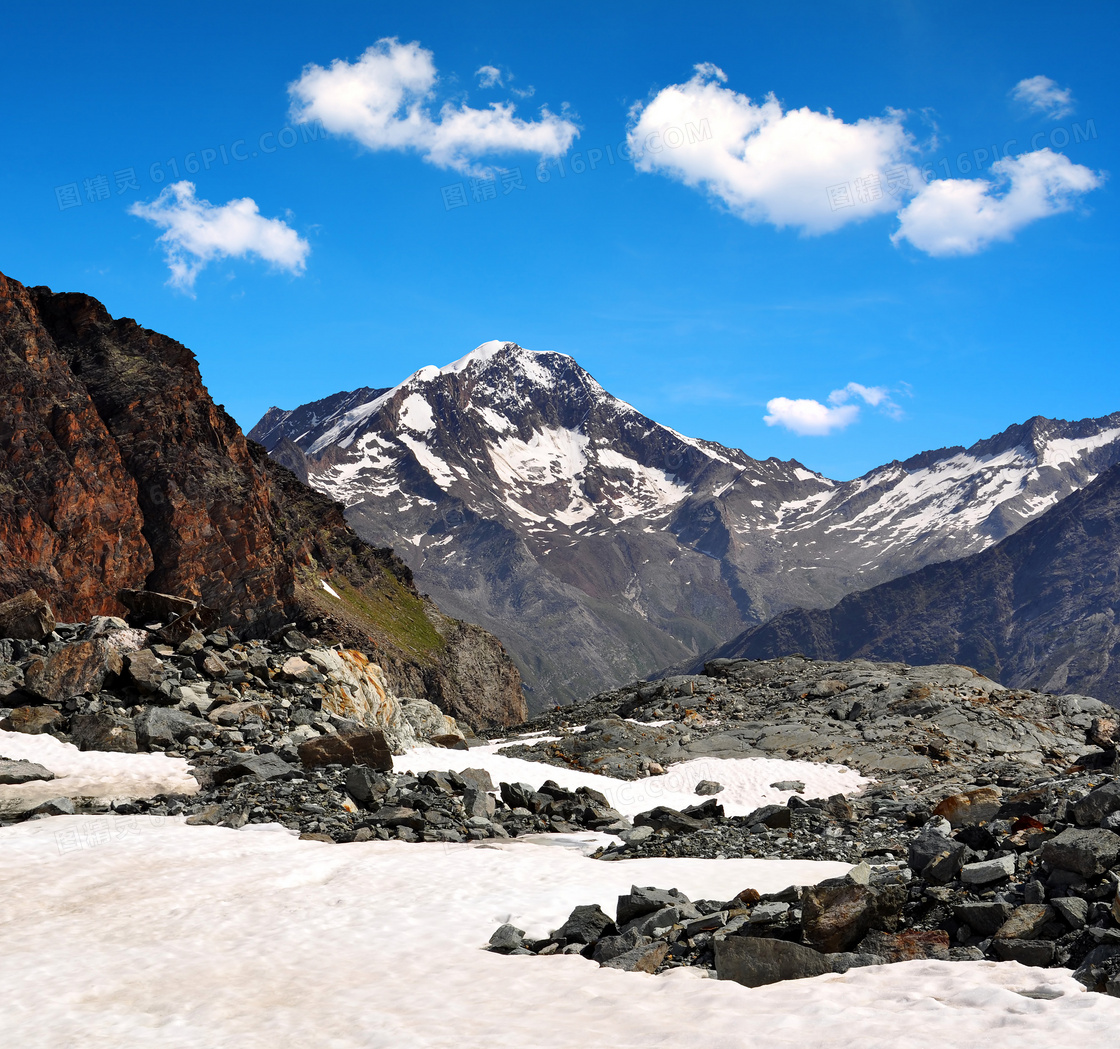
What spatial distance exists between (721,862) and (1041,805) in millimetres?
6405

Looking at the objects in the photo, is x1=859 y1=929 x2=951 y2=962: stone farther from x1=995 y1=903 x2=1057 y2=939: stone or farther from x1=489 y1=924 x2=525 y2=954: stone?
x1=489 y1=924 x2=525 y2=954: stone

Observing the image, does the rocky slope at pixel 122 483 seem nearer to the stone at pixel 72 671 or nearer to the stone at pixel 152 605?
the stone at pixel 152 605

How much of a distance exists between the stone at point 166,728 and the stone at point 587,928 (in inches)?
631

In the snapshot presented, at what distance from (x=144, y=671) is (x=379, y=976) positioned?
19511 mm

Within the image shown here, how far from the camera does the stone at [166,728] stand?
81.8ft

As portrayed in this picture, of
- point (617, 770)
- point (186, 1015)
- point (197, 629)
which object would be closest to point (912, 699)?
point (617, 770)

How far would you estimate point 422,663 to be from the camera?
180 metres

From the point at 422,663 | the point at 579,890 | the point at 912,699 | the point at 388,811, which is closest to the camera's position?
the point at 579,890

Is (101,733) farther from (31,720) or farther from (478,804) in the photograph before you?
(478,804)

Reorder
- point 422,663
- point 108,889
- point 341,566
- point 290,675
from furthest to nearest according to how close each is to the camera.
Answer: point 341,566
point 422,663
point 290,675
point 108,889

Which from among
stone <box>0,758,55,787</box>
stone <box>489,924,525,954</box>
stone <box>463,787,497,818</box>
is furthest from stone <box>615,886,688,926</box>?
stone <box>0,758,55,787</box>

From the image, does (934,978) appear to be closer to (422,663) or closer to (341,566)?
(422,663)

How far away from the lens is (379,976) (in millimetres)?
11875

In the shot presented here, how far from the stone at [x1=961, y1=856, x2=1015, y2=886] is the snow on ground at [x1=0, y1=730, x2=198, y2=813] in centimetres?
1775
